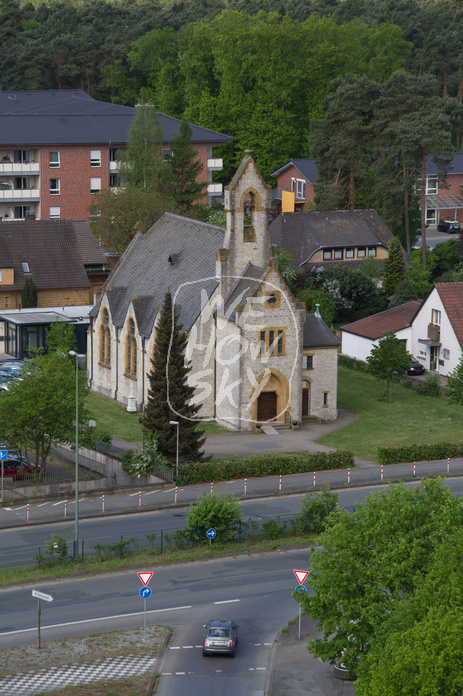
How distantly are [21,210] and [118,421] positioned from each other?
5667cm

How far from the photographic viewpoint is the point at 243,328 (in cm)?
6619

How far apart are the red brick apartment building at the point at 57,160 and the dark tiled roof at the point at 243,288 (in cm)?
5365

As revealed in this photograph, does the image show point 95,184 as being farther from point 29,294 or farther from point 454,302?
point 454,302

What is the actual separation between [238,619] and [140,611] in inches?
141

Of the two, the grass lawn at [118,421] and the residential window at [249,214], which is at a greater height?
the residential window at [249,214]

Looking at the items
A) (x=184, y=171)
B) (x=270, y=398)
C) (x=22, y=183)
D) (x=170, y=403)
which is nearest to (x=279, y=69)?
(x=22, y=183)

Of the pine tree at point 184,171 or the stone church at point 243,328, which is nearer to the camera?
the stone church at point 243,328

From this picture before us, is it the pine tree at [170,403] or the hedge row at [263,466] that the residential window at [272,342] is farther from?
the pine tree at [170,403]

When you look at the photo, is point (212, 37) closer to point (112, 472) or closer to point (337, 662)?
point (112, 472)

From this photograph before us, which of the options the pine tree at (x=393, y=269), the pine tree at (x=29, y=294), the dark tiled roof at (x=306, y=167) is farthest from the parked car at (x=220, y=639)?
the dark tiled roof at (x=306, y=167)

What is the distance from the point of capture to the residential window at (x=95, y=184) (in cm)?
12144

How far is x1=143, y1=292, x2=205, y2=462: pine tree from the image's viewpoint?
58.3 m

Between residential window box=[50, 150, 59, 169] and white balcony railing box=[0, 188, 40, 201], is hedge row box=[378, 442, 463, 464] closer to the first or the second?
white balcony railing box=[0, 188, 40, 201]

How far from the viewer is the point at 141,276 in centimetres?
7600
